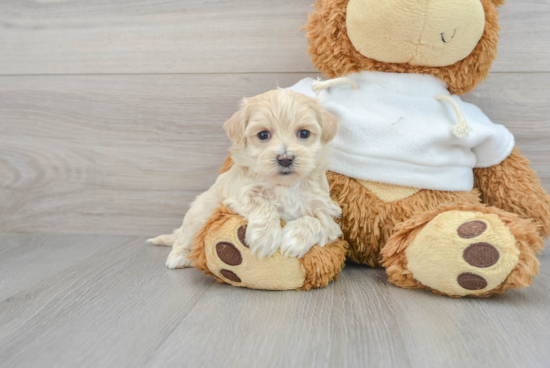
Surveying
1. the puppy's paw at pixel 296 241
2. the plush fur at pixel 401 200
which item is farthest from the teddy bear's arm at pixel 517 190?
the puppy's paw at pixel 296 241

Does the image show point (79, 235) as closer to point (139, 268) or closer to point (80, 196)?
point (80, 196)

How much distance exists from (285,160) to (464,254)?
1.45ft

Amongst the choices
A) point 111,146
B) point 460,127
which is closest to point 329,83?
point 460,127

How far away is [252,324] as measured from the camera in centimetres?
86

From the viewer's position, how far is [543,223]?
3.89 feet

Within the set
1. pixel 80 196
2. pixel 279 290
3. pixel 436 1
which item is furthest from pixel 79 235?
pixel 436 1

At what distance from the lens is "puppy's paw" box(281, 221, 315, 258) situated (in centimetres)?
100

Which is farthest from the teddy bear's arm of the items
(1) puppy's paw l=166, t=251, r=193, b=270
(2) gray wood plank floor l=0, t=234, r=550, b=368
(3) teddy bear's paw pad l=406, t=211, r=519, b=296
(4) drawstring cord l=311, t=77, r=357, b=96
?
(1) puppy's paw l=166, t=251, r=193, b=270

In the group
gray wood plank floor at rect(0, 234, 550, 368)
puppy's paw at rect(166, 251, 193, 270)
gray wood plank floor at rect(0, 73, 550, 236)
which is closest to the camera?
gray wood plank floor at rect(0, 234, 550, 368)

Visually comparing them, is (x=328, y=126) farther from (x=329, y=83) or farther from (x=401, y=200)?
(x=401, y=200)

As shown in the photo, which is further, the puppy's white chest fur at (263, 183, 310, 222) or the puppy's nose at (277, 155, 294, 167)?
the puppy's white chest fur at (263, 183, 310, 222)

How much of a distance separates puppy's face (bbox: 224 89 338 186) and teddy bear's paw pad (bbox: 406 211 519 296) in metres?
0.33

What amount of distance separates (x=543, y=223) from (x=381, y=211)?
1.53 feet

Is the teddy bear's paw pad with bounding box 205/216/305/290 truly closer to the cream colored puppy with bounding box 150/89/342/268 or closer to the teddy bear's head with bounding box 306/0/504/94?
the cream colored puppy with bounding box 150/89/342/268
